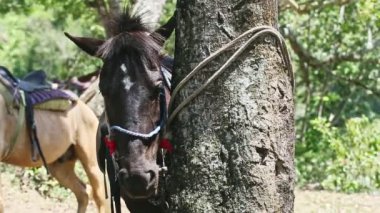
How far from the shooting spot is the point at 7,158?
865cm

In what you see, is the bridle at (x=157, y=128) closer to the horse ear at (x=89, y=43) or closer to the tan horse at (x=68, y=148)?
the horse ear at (x=89, y=43)

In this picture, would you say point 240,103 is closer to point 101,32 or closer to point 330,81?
point 101,32

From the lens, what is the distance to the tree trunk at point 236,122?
3471mm

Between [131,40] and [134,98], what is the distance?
0.32 metres

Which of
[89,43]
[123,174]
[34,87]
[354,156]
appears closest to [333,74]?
[354,156]

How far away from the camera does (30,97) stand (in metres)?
8.69

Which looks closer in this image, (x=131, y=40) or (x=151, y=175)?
(x=151, y=175)

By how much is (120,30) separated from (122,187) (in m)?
0.86

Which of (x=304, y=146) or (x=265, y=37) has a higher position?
(x=265, y=37)

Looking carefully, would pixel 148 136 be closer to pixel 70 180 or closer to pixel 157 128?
pixel 157 128

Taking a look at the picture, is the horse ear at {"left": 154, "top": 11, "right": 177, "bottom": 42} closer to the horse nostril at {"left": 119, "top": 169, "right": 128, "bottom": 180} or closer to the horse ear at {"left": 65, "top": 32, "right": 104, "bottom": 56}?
the horse ear at {"left": 65, "top": 32, "right": 104, "bottom": 56}

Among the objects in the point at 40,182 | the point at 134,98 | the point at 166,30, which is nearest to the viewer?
the point at 134,98

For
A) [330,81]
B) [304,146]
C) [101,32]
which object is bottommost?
[304,146]

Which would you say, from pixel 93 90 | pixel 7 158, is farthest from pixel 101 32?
pixel 7 158
